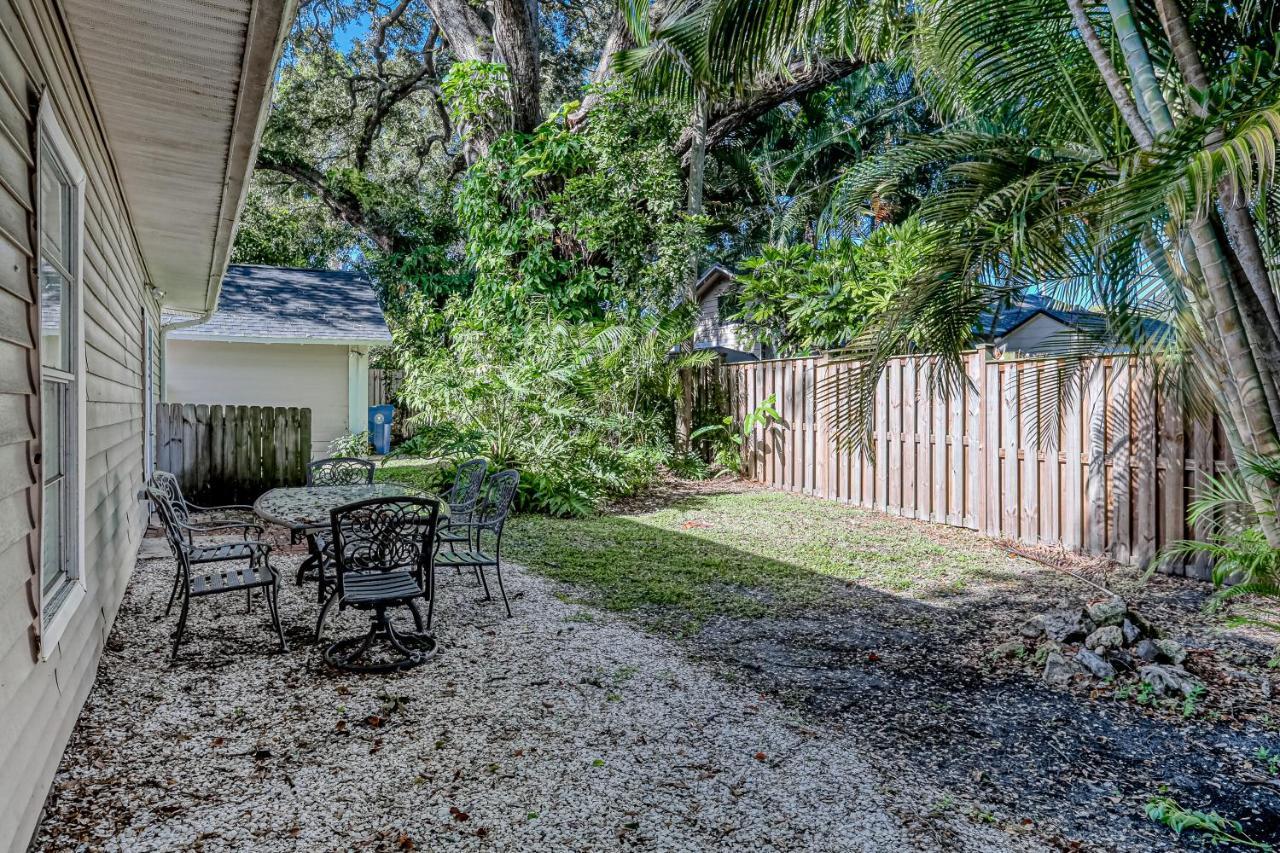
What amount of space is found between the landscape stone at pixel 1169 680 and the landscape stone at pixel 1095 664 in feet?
0.46

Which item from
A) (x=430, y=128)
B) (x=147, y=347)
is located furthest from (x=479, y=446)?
(x=430, y=128)

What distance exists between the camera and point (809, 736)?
321cm

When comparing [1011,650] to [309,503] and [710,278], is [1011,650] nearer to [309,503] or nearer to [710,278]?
[309,503]

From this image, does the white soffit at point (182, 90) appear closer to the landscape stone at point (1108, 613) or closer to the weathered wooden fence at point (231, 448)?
the weathered wooden fence at point (231, 448)

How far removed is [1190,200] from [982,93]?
2.01m

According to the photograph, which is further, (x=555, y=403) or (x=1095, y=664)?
(x=555, y=403)

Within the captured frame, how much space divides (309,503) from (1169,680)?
524 cm

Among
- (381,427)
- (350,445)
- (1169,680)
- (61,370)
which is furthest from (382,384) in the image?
(1169,680)

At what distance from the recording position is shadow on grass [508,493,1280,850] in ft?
9.09

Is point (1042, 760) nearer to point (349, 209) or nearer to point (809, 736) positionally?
point (809, 736)

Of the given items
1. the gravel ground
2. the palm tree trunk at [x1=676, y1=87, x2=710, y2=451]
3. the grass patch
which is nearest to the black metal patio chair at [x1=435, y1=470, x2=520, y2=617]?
the gravel ground

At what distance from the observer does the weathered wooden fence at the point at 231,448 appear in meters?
9.41

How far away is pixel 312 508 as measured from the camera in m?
5.22

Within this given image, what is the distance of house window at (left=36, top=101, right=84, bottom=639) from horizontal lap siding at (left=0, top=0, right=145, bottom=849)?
17 centimetres
